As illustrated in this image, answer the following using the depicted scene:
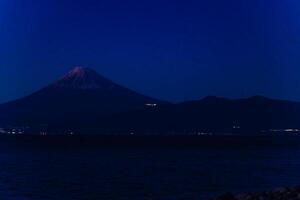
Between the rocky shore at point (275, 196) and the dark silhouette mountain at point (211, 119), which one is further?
the dark silhouette mountain at point (211, 119)

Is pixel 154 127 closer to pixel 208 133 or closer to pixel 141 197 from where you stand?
pixel 208 133

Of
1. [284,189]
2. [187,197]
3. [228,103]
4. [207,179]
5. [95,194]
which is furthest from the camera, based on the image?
[228,103]

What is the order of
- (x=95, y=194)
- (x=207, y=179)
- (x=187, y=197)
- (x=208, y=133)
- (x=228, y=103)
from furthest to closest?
(x=228, y=103) < (x=208, y=133) < (x=207, y=179) < (x=95, y=194) < (x=187, y=197)

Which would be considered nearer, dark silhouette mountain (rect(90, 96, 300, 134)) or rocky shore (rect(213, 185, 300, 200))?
rocky shore (rect(213, 185, 300, 200))

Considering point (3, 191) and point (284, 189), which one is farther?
point (3, 191)

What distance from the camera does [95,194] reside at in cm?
2564

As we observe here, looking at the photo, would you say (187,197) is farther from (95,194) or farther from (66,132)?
(66,132)

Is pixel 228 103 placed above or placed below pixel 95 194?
above

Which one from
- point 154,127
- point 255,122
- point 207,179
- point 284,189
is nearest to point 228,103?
point 255,122

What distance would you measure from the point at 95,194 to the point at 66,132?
164227 millimetres

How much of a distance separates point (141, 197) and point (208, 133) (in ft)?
514

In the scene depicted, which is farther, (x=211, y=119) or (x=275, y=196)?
(x=211, y=119)

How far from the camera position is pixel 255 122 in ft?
641

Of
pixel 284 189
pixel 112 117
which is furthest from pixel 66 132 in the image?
pixel 284 189
